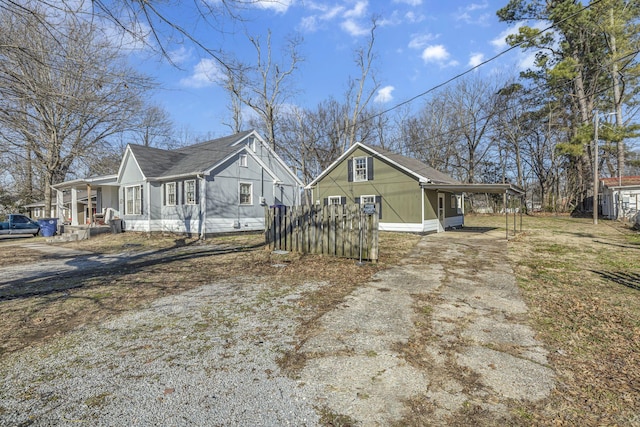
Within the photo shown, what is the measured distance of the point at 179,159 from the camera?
62.4 feet

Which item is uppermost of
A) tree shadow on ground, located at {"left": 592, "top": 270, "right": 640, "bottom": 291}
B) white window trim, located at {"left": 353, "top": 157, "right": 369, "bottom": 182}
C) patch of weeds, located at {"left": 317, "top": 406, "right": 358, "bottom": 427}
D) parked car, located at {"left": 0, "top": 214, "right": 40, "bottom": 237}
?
white window trim, located at {"left": 353, "top": 157, "right": 369, "bottom": 182}

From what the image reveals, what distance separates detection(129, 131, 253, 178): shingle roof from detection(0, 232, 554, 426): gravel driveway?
11864 millimetres

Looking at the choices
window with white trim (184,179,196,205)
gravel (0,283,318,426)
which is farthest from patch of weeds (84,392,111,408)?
window with white trim (184,179,196,205)

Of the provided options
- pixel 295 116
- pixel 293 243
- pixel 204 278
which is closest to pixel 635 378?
pixel 204 278

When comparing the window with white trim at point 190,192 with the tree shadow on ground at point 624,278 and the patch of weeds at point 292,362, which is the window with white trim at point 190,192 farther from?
the tree shadow on ground at point 624,278


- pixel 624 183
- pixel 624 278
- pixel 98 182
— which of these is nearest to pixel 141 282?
pixel 624 278

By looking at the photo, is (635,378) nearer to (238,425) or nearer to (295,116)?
(238,425)

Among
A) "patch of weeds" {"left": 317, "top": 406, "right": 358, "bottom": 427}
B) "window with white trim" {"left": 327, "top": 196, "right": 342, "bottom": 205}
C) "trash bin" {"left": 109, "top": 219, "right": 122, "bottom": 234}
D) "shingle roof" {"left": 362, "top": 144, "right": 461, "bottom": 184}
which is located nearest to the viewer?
"patch of weeds" {"left": 317, "top": 406, "right": 358, "bottom": 427}

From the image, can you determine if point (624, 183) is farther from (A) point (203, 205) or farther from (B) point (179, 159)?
(B) point (179, 159)

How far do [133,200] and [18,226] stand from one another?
9.14 metres

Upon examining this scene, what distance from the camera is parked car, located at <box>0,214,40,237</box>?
19359mm

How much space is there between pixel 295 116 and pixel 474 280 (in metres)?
26.8

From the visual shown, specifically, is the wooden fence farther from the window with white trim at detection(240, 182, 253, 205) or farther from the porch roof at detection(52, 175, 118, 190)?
the porch roof at detection(52, 175, 118, 190)

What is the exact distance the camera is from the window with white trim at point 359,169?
719 inches
